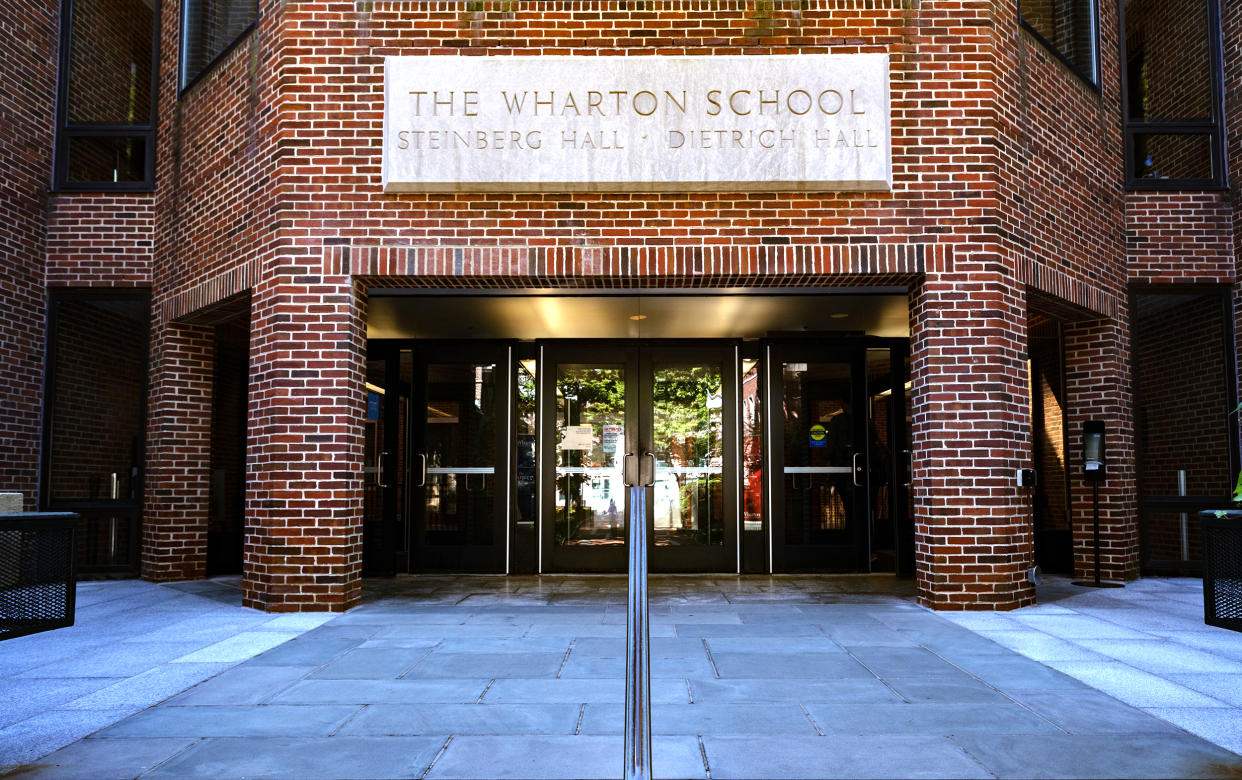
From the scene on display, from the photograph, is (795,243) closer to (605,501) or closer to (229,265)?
(605,501)

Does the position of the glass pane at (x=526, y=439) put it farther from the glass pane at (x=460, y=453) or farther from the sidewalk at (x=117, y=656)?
the sidewalk at (x=117, y=656)

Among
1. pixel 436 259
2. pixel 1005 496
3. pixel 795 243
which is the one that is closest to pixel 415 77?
pixel 436 259

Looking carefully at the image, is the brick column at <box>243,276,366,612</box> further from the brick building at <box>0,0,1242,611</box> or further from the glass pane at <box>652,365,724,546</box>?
the glass pane at <box>652,365,724,546</box>

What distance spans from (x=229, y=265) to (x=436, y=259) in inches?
78.8

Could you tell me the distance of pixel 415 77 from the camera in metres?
7.23

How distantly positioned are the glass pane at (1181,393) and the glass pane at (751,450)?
3703 mm

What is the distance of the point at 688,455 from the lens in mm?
9914

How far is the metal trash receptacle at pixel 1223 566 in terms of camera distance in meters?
5.55

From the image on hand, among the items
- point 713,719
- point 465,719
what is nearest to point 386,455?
point 465,719

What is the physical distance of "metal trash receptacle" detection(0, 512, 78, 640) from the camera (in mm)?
4027

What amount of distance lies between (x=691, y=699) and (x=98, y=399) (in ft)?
25.3

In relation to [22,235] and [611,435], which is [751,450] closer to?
[611,435]

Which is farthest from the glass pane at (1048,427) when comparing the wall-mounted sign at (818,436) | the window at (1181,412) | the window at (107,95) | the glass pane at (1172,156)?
the window at (107,95)

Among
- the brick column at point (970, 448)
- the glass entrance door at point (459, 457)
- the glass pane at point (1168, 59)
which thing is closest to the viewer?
the brick column at point (970, 448)
